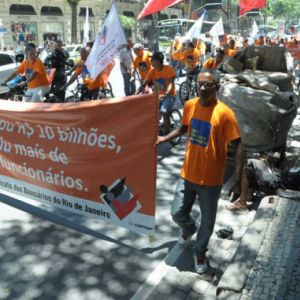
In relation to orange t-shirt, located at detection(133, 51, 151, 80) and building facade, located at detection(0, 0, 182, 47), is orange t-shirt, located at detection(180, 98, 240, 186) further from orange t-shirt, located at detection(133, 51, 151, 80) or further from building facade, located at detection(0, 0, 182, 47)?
building facade, located at detection(0, 0, 182, 47)

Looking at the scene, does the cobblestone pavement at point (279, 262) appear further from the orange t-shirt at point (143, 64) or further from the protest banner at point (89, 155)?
the orange t-shirt at point (143, 64)

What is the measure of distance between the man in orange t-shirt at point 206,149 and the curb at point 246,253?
364 millimetres

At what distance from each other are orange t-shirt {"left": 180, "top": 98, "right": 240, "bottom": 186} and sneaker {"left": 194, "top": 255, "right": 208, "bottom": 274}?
76 cm

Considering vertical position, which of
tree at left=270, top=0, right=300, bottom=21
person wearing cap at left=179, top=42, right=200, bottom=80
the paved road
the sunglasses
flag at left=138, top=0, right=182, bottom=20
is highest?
tree at left=270, top=0, right=300, bottom=21

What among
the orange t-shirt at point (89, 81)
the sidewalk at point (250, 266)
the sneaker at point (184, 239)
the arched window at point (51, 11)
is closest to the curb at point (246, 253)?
the sidewalk at point (250, 266)

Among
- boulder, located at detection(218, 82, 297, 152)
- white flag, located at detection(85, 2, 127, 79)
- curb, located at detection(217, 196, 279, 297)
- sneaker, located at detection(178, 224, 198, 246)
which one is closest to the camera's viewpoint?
curb, located at detection(217, 196, 279, 297)

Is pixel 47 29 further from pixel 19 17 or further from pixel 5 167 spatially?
pixel 5 167

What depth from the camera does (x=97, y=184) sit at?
178 inches

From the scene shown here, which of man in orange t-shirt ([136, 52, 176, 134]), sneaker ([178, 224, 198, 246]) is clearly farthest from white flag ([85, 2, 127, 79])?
sneaker ([178, 224, 198, 246])

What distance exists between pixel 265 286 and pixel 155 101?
1787mm

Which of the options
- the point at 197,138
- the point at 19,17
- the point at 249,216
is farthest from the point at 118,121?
the point at 19,17

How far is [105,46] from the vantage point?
8062 mm

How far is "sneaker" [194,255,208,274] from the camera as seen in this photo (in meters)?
4.31

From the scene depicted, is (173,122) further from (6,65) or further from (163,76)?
(6,65)
